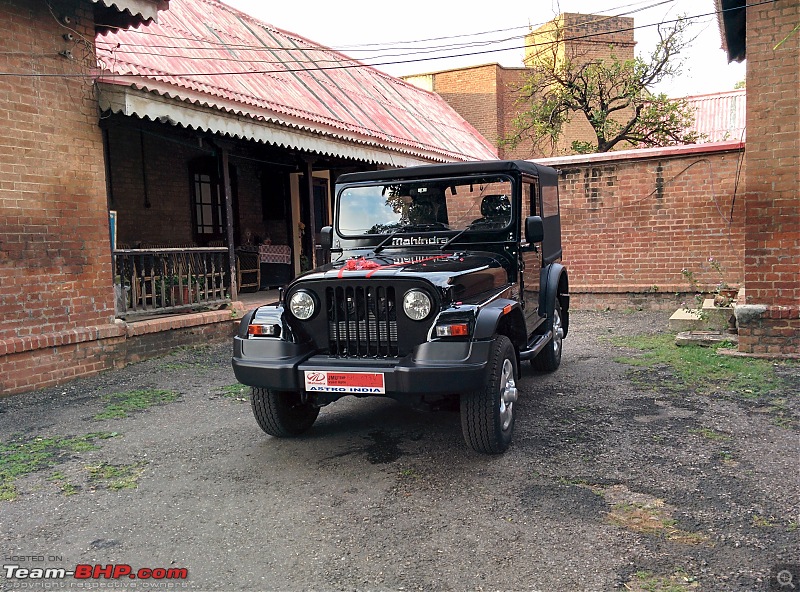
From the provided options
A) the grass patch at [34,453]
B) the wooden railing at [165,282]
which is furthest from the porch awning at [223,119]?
the grass patch at [34,453]

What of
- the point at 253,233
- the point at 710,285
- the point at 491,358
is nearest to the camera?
the point at 491,358

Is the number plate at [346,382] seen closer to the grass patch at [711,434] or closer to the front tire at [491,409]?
the front tire at [491,409]

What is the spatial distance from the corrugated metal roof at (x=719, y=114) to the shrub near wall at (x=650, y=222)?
34.2ft

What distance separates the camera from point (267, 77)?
10594 mm

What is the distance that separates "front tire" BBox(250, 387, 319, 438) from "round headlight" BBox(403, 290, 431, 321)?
3.79ft

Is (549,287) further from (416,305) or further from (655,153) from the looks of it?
(655,153)

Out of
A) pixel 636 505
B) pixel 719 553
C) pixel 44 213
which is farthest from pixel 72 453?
pixel 719 553

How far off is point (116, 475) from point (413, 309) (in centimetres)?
221

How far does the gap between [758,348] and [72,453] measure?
21.8ft

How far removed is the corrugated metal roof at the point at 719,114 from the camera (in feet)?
66.6

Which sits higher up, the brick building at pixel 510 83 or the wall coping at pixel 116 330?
the brick building at pixel 510 83

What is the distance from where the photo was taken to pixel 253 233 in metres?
12.6

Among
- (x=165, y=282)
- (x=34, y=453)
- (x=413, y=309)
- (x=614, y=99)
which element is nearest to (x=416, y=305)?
(x=413, y=309)

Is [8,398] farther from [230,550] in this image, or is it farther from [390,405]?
[230,550]
